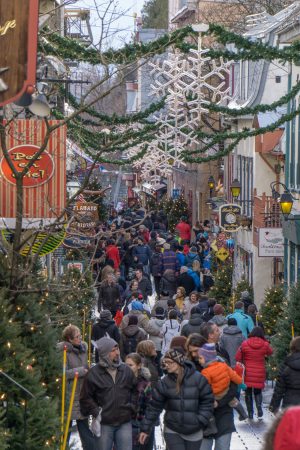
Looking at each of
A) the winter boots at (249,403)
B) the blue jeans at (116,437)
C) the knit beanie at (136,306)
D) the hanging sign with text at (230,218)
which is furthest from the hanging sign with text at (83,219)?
the hanging sign with text at (230,218)

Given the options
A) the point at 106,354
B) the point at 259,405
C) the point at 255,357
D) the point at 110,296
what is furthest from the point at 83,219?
the point at 110,296

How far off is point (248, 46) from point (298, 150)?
13.2 meters

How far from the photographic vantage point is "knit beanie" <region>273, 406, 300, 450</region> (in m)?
4.14

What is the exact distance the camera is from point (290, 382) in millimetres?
14891

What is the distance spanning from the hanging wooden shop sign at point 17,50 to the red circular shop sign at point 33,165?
9743mm

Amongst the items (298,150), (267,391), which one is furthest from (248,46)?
(298,150)

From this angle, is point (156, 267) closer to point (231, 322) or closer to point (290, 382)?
point (231, 322)

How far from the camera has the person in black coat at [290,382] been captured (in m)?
14.7

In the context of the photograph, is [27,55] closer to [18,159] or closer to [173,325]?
[18,159]

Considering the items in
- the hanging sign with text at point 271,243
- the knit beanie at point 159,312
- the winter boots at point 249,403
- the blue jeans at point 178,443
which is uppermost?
the hanging sign with text at point 271,243

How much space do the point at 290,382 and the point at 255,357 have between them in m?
3.47

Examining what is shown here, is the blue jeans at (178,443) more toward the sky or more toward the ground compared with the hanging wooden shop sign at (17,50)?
more toward the ground

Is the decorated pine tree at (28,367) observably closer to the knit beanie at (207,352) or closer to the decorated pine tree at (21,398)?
the decorated pine tree at (21,398)

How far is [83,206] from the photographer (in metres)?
30.5
